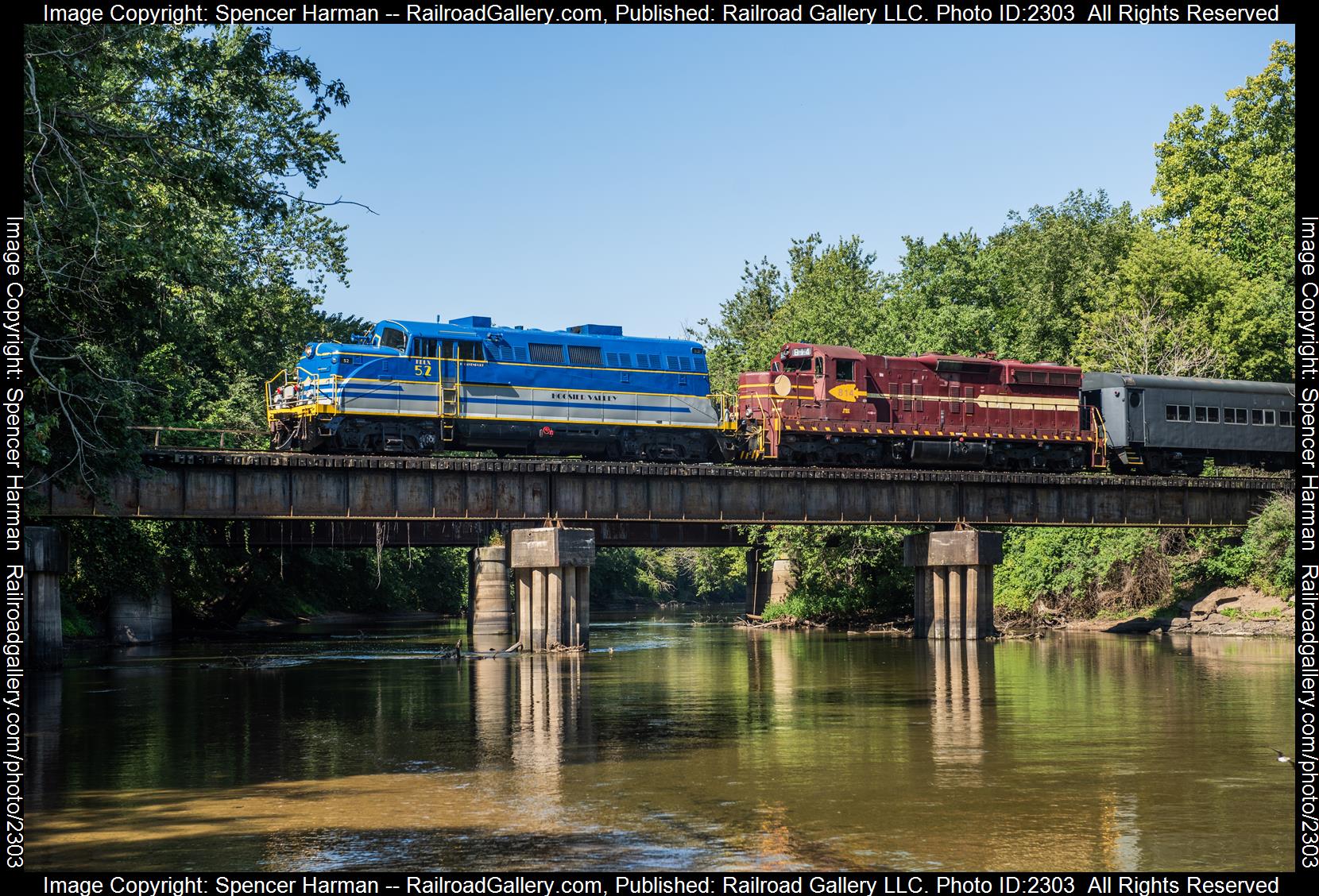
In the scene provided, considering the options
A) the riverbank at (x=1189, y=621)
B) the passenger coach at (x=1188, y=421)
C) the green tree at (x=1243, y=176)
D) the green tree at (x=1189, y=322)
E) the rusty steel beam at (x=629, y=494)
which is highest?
the green tree at (x=1243, y=176)

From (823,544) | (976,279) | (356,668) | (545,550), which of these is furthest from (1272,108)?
(356,668)

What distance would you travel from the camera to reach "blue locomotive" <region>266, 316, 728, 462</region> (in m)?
40.6

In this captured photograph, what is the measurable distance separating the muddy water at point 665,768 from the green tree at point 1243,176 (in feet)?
146

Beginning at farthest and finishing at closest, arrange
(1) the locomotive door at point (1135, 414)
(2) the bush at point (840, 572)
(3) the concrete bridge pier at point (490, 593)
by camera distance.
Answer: (2) the bush at point (840, 572)
(3) the concrete bridge pier at point (490, 593)
(1) the locomotive door at point (1135, 414)

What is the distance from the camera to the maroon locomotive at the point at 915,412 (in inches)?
1855

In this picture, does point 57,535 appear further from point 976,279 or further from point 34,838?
point 976,279

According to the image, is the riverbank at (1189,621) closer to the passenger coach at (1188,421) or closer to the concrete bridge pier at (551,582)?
the passenger coach at (1188,421)

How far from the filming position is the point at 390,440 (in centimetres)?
4159

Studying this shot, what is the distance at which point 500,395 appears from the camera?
4256cm

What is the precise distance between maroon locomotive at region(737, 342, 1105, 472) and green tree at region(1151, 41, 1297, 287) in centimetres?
2755

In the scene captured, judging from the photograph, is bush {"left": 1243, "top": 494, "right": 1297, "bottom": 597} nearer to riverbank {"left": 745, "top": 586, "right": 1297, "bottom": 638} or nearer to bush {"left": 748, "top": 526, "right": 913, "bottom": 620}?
riverbank {"left": 745, "top": 586, "right": 1297, "bottom": 638}

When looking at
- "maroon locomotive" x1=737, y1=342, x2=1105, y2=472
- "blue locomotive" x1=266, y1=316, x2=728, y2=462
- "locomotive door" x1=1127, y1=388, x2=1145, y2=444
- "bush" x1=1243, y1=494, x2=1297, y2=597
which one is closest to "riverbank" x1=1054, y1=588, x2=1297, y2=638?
"bush" x1=1243, y1=494, x2=1297, y2=597

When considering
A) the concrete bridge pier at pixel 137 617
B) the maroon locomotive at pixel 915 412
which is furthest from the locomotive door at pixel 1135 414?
the concrete bridge pier at pixel 137 617

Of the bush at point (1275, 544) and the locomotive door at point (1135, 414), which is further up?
the locomotive door at point (1135, 414)
